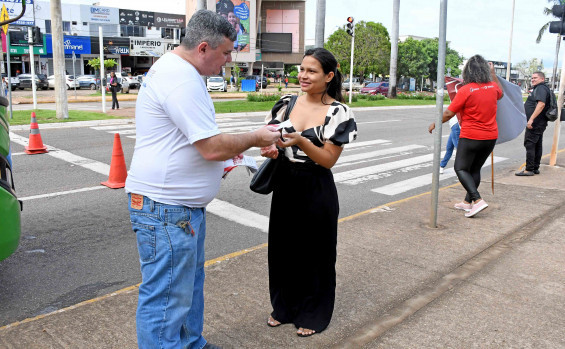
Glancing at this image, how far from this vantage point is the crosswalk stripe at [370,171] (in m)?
8.73

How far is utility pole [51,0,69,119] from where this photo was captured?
16.5 meters

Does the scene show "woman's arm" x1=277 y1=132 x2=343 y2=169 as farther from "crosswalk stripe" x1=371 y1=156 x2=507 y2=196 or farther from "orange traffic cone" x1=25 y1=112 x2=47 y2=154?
"orange traffic cone" x1=25 y1=112 x2=47 y2=154

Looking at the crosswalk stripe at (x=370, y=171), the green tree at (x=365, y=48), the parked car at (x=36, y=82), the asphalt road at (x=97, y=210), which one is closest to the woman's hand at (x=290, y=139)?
the asphalt road at (x=97, y=210)

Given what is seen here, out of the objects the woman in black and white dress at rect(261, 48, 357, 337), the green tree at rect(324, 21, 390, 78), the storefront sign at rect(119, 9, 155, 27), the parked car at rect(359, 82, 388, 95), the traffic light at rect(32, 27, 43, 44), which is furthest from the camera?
the storefront sign at rect(119, 9, 155, 27)

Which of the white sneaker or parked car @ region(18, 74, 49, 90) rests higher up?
parked car @ region(18, 74, 49, 90)

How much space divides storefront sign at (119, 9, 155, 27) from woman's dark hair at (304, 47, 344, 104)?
7689cm

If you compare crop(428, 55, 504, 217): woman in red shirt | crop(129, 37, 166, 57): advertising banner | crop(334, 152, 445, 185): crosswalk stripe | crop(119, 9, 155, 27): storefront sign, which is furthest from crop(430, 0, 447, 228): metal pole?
crop(119, 9, 155, 27): storefront sign

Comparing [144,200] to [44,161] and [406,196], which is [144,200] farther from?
[44,161]

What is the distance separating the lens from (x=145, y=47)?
57750mm

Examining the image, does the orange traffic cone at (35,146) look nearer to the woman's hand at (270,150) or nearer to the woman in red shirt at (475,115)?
the woman in red shirt at (475,115)

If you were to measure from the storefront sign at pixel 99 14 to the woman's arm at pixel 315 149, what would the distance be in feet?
233

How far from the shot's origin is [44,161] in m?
9.70

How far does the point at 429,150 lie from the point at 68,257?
9372 mm

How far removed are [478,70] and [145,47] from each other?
185 feet
